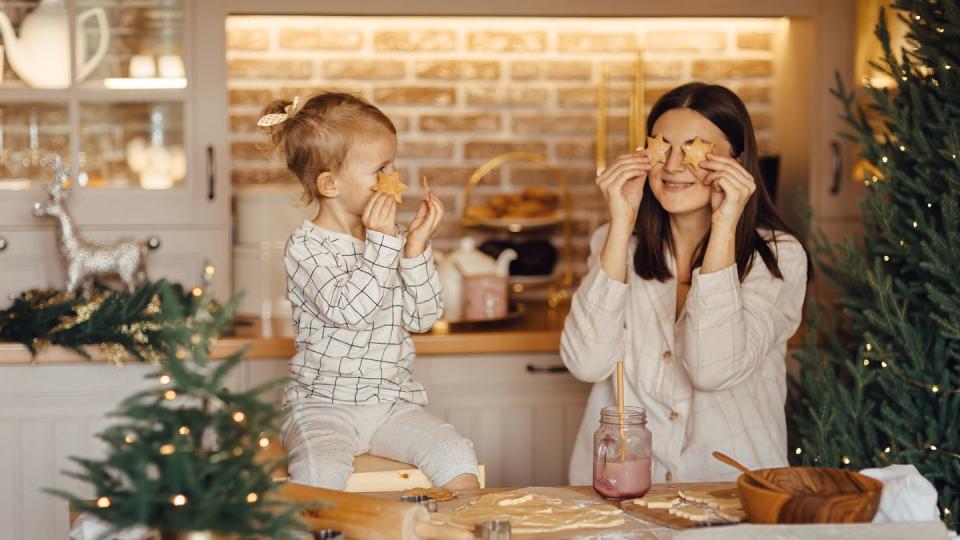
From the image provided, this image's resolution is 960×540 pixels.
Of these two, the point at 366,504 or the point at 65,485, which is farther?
the point at 65,485

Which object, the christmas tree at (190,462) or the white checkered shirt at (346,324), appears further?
the white checkered shirt at (346,324)

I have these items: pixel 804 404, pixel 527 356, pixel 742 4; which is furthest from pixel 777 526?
pixel 742 4

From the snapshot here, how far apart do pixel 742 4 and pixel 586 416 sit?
1.40 meters

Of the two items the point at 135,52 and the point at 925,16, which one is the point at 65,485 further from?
the point at 925,16

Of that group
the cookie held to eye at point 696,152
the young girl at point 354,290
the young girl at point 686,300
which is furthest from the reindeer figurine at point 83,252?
the cookie held to eye at point 696,152

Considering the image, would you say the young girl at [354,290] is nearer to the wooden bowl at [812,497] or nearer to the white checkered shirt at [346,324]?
the white checkered shirt at [346,324]

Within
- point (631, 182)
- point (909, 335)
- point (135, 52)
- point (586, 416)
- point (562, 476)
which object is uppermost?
point (135, 52)

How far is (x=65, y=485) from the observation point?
2.91 m

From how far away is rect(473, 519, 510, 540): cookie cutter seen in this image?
1.51 meters

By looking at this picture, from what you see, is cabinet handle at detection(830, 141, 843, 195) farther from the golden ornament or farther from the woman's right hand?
the golden ornament

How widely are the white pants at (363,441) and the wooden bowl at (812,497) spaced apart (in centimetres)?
73

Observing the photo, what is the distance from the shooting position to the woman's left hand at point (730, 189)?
7.25 ft

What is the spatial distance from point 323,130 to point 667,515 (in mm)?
1216

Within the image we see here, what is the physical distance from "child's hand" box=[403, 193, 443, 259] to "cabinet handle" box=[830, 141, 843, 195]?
148cm
